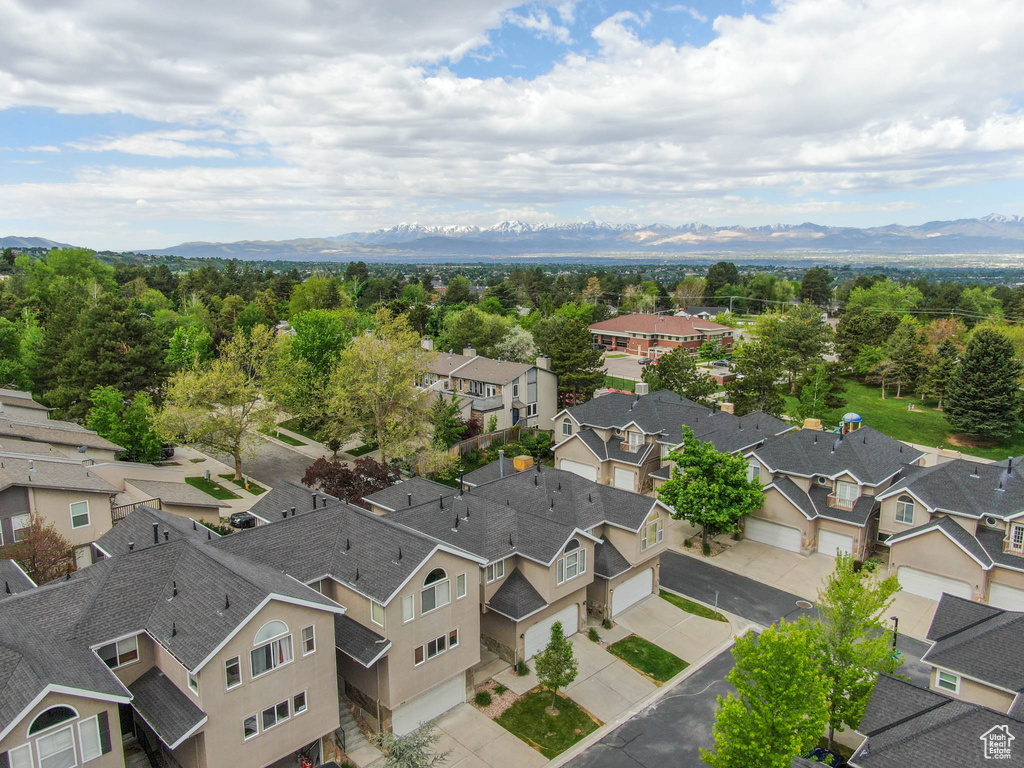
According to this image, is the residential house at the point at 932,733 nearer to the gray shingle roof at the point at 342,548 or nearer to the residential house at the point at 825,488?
the gray shingle roof at the point at 342,548

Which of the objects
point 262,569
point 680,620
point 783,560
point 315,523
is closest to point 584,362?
point 783,560

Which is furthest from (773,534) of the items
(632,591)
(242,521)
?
(242,521)

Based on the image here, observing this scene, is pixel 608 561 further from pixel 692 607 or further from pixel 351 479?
pixel 351 479

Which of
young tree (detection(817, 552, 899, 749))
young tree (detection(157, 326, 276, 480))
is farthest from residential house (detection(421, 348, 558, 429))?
young tree (detection(817, 552, 899, 749))

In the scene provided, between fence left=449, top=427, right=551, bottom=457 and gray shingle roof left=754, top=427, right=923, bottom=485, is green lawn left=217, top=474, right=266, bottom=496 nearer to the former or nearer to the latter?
fence left=449, top=427, right=551, bottom=457

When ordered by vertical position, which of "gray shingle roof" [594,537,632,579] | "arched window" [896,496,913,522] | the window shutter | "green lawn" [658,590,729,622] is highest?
the window shutter
